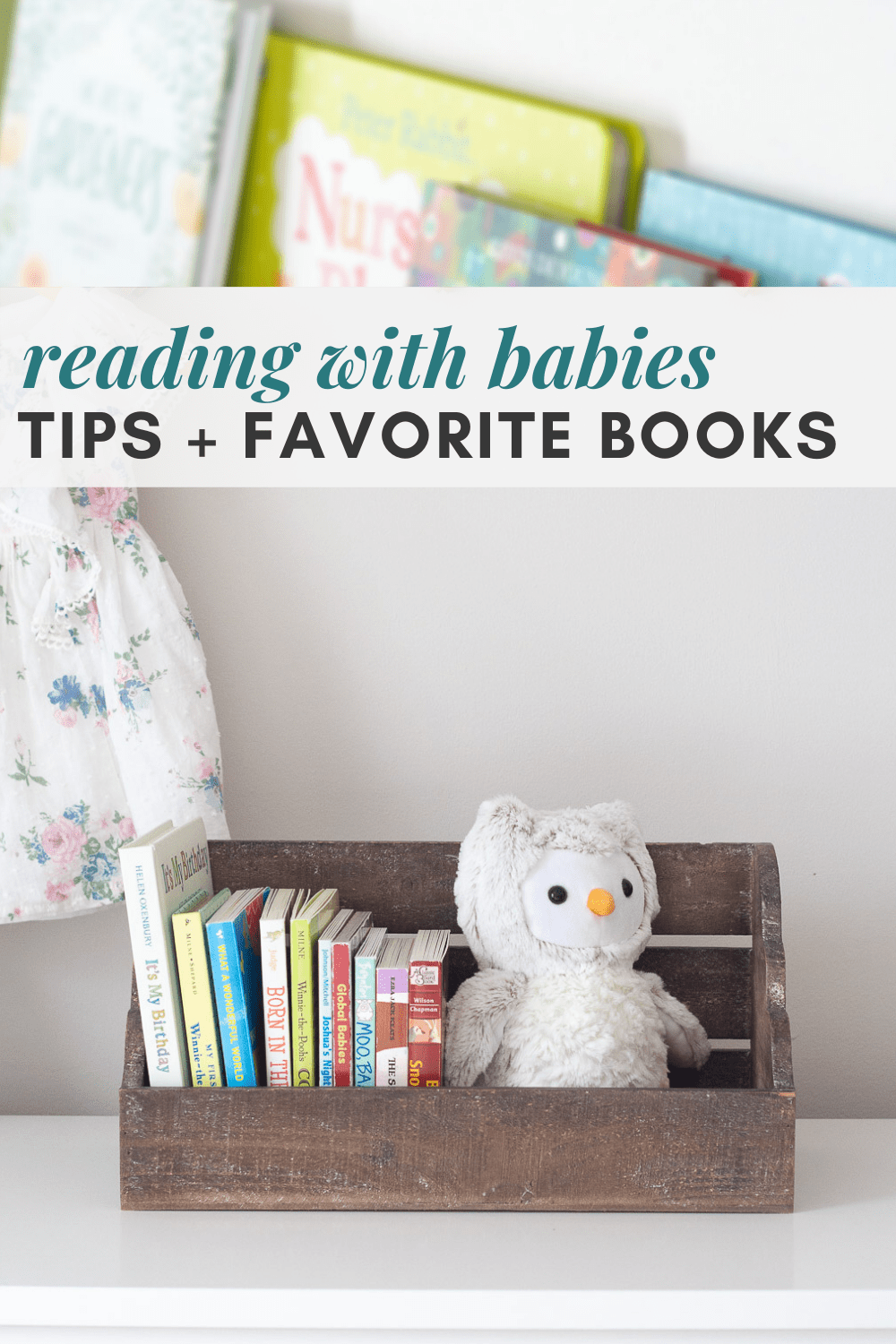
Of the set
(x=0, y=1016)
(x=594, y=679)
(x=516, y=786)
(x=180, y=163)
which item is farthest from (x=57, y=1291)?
(x=180, y=163)

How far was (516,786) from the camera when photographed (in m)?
1.24

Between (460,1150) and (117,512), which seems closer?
(460,1150)

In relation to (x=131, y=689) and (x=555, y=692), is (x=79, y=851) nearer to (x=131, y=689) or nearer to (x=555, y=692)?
(x=131, y=689)

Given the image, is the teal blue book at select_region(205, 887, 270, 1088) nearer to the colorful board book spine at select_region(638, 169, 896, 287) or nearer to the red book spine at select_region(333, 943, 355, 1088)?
the red book spine at select_region(333, 943, 355, 1088)

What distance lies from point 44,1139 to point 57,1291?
291mm

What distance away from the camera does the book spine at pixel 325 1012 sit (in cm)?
95

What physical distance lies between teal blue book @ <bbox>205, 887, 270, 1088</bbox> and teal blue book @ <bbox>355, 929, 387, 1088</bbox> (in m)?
0.09

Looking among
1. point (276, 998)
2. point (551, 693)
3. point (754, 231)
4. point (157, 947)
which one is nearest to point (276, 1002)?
point (276, 998)

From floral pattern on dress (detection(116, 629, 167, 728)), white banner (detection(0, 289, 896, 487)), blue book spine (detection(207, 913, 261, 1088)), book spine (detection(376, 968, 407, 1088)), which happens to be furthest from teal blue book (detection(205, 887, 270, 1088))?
white banner (detection(0, 289, 896, 487))

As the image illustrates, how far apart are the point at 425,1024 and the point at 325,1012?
81mm

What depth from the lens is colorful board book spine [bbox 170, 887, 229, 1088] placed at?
3.10ft

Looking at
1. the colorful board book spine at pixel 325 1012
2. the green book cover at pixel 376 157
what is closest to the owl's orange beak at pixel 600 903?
the colorful board book spine at pixel 325 1012

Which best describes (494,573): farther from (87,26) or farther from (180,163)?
(87,26)

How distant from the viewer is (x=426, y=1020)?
0.96 metres
